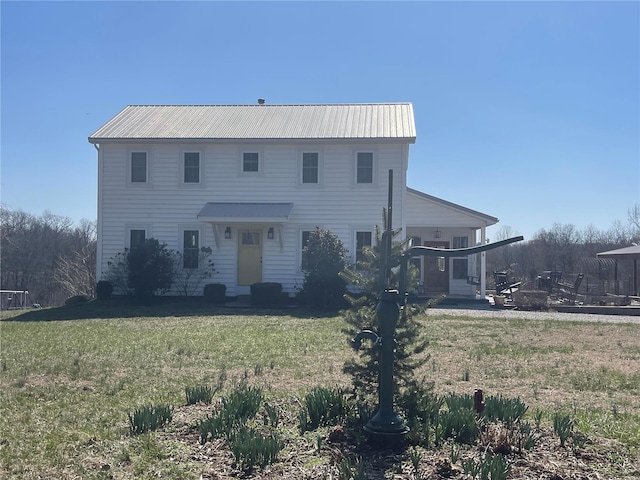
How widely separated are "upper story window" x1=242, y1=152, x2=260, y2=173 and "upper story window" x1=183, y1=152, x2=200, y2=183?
5.57 feet

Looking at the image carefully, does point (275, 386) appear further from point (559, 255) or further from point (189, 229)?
point (559, 255)

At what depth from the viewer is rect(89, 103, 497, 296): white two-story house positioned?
2158 cm

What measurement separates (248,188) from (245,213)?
149 cm

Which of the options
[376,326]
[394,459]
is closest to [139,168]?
[376,326]

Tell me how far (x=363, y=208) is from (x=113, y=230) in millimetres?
9218

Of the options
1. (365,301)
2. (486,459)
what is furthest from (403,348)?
(486,459)

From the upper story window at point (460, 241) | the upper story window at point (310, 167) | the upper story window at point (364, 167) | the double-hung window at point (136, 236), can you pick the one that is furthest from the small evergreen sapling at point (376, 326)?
the upper story window at point (460, 241)

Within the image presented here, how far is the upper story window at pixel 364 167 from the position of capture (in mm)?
21641

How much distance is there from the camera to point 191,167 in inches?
874

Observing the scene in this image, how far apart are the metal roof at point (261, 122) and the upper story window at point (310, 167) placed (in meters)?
0.73

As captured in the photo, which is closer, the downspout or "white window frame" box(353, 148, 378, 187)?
"white window frame" box(353, 148, 378, 187)

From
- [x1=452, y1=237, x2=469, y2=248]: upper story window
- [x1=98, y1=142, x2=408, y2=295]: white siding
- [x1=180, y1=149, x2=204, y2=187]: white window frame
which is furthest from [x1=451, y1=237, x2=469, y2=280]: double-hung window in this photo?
[x1=180, y1=149, x2=204, y2=187]: white window frame

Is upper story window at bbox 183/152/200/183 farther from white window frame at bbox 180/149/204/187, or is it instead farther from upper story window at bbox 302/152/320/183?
upper story window at bbox 302/152/320/183

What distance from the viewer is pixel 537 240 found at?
5316cm
